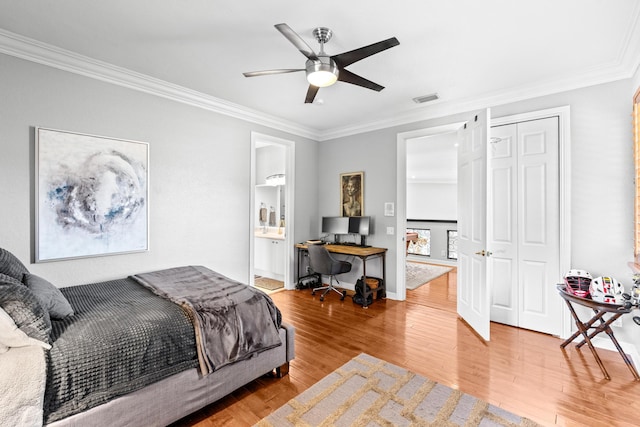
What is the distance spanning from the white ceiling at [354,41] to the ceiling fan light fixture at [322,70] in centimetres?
26

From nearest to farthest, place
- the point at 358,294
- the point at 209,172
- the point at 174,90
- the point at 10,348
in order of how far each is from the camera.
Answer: the point at 10,348 < the point at 174,90 < the point at 209,172 < the point at 358,294

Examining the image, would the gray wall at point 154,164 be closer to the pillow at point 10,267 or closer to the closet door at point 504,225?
the pillow at point 10,267

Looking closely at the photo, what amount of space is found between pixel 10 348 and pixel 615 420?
3462 millimetres

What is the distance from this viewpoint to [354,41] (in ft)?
7.70

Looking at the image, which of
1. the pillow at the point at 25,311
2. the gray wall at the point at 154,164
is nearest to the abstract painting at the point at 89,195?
the gray wall at the point at 154,164

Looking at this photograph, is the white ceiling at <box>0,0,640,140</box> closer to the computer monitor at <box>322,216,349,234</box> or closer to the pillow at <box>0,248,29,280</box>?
the pillow at <box>0,248,29,280</box>

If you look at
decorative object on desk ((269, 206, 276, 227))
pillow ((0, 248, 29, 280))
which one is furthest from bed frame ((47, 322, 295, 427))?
decorative object on desk ((269, 206, 276, 227))

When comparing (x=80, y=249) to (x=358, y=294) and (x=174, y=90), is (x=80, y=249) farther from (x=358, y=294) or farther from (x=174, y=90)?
(x=358, y=294)

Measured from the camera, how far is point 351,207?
4.78 meters

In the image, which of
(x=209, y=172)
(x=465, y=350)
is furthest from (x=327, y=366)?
(x=209, y=172)

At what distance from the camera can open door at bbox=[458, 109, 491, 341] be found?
2896 mm

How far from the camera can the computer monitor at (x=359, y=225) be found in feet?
14.6

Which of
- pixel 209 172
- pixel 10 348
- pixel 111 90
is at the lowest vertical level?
pixel 10 348

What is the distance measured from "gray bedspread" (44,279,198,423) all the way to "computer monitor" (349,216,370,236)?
2.99 m
